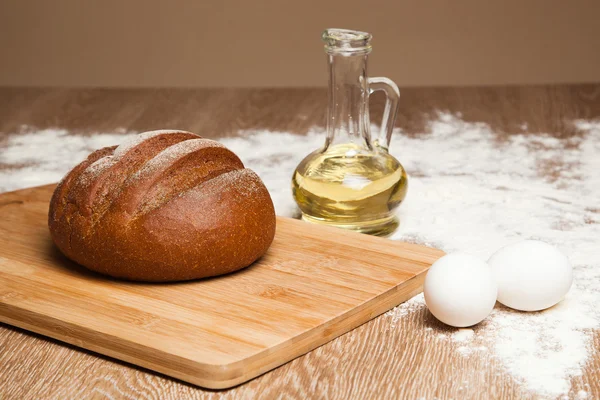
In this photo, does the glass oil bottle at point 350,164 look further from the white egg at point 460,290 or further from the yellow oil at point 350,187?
the white egg at point 460,290

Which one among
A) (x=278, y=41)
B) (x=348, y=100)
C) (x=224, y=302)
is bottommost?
(x=278, y=41)

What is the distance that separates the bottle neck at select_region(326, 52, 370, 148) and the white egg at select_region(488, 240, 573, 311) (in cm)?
40

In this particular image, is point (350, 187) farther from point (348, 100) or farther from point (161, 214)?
point (161, 214)

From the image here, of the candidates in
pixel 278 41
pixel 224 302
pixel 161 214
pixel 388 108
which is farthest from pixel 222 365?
pixel 278 41

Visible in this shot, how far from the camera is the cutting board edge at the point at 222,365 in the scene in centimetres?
100

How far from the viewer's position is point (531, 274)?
3.82 feet

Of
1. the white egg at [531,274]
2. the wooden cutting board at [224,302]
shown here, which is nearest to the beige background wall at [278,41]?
the wooden cutting board at [224,302]

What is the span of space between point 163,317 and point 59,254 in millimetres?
336

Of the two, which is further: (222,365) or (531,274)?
(531,274)

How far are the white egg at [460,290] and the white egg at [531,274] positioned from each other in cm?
5

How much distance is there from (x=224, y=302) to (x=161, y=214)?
0.16 metres

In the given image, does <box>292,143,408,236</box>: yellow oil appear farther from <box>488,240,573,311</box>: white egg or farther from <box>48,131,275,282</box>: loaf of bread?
<box>488,240,573,311</box>: white egg

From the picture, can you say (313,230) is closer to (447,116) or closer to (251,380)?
(251,380)

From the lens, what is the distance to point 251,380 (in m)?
1.03
